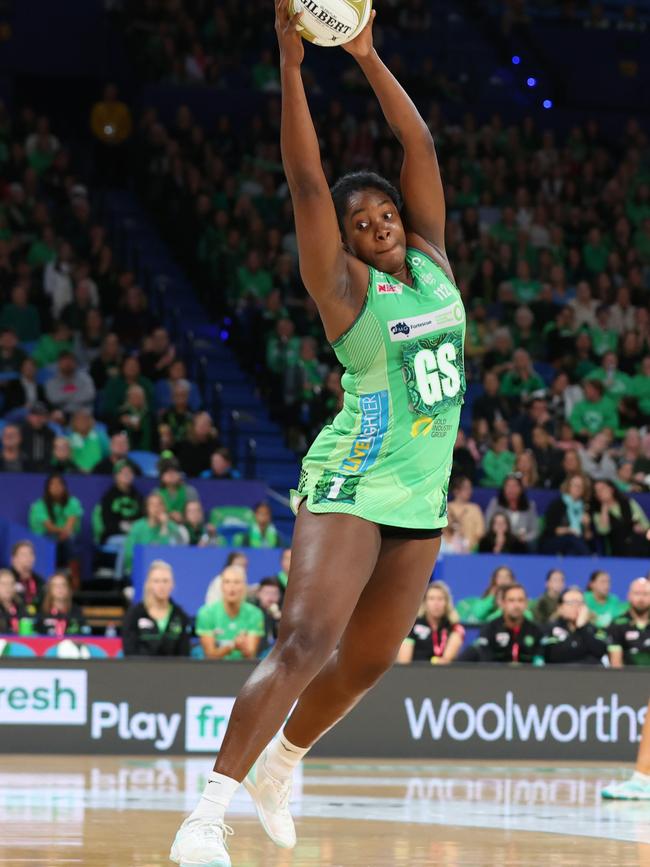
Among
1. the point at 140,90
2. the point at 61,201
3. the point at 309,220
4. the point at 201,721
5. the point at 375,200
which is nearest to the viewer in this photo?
the point at 309,220

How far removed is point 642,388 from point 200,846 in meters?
14.5

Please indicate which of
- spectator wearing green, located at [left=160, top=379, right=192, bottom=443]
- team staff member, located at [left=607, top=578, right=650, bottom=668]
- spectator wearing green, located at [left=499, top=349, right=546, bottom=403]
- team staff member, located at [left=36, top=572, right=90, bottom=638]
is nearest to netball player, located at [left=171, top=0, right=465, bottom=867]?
team staff member, located at [left=36, top=572, right=90, bottom=638]

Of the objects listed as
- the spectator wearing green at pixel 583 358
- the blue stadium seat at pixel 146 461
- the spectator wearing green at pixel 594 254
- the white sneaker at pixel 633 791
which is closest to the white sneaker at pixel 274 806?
the white sneaker at pixel 633 791

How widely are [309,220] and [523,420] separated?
12.4 m

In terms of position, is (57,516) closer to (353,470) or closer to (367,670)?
(367,670)

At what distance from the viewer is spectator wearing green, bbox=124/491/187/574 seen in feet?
45.6

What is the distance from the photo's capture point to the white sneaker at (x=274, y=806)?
18.0ft

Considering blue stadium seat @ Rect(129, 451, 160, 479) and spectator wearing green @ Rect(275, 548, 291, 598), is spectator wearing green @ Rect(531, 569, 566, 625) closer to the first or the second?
spectator wearing green @ Rect(275, 548, 291, 598)

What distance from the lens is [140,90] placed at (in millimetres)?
22391

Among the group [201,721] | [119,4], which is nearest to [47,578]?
[201,721]

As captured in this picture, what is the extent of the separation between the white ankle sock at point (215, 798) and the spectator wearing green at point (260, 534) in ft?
31.5

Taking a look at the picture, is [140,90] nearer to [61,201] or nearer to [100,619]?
[61,201]

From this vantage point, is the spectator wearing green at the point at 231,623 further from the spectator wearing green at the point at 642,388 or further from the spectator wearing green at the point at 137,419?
the spectator wearing green at the point at 642,388

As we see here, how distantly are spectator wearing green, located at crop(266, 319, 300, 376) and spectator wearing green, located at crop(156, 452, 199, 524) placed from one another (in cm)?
363
